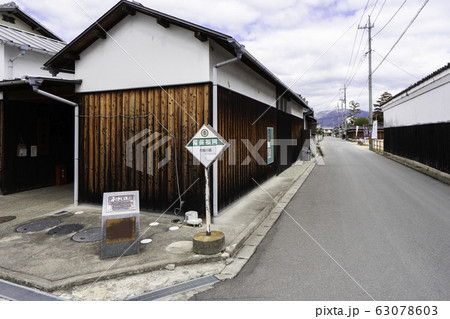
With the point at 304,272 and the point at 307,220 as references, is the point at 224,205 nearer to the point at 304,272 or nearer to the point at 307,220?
the point at 307,220

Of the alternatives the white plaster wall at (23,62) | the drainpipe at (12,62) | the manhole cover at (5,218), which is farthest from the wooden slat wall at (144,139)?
the white plaster wall at (23,62)

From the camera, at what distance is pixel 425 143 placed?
51.4 ft

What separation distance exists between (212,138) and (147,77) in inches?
132

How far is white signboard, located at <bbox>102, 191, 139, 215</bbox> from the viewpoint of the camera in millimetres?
4961

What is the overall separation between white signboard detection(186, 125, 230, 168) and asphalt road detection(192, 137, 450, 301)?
193 centimetres

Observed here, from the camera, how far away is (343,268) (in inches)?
173

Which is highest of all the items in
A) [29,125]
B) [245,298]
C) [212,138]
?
[29,125]

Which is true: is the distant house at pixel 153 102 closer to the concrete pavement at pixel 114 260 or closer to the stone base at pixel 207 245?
the concrete pavement at pixel 114 260

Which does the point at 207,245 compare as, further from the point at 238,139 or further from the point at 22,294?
the point at 238,139

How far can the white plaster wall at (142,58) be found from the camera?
687cm

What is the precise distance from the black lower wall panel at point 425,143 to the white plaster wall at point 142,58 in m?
12.3

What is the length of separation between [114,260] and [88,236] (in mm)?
1451

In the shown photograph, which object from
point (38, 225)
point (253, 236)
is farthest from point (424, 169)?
point (38, 225)
